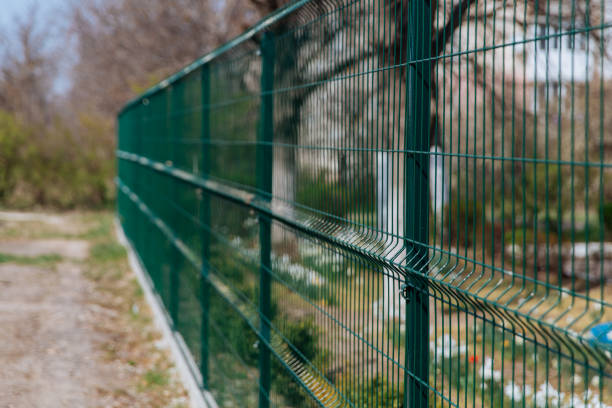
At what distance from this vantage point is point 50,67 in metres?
34.8

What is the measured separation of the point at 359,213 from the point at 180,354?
4077mm

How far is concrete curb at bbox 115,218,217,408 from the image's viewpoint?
5010mm

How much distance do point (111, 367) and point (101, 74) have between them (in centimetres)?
1989

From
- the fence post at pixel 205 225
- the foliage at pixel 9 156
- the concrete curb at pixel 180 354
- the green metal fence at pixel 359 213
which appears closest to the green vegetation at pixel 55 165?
the foliage at pixel 9 156

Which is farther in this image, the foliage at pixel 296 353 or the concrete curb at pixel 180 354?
the concrete curb at pixel 180 354

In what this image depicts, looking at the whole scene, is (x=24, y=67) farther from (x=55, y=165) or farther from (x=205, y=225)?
(x=205, y=225)

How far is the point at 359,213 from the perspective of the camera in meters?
2.42

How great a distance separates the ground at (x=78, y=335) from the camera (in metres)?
5.59

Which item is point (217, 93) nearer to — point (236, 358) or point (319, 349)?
point (236, 358)

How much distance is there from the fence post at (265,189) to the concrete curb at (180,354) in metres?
1.27

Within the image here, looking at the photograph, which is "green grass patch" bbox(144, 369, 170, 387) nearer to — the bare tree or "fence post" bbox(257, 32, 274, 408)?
"fence post" bbox(257, 32, 274, 408)

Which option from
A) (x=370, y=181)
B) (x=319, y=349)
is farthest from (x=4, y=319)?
(x=370, y=181)

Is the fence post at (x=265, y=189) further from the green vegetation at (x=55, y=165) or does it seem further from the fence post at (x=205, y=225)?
the green vegetation at (x=55, y=165)

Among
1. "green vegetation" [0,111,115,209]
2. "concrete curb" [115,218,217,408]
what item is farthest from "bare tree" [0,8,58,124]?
"concrete curb" [115,218,217,408]
